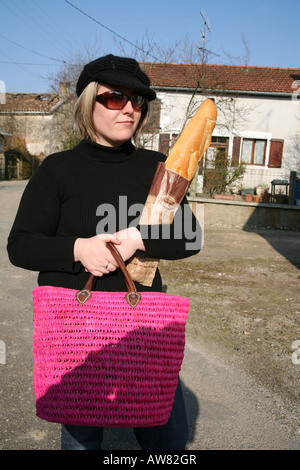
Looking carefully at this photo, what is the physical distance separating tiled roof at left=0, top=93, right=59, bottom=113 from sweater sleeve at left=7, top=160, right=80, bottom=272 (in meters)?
30.8

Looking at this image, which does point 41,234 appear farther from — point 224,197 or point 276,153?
point 276,153

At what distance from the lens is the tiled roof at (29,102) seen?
30.7 metres

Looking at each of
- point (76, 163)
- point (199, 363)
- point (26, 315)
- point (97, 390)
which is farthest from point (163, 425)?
point (26, 315)

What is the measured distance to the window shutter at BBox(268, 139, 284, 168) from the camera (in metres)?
19.2

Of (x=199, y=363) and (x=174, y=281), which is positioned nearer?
(x=199, y=363)

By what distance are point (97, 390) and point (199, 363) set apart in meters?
2.32

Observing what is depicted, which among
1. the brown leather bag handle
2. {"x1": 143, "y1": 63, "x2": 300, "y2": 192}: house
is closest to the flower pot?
{"x1": 143, "y1": 63, "x2": 300, "y2": 192}: house

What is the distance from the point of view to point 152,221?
4.91 feet

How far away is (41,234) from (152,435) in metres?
0.84

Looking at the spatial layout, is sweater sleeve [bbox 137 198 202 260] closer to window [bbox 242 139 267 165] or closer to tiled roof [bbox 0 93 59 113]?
window [bbox 242 139 267 165]

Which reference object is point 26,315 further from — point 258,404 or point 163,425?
point 163,425

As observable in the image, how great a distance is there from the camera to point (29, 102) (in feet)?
104

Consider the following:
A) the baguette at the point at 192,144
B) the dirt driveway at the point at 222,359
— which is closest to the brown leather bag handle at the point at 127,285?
the baguette at the point at 192,144

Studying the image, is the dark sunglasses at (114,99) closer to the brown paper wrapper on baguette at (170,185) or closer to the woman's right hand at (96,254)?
the brown paper wrapper on baguette at (170,185)
